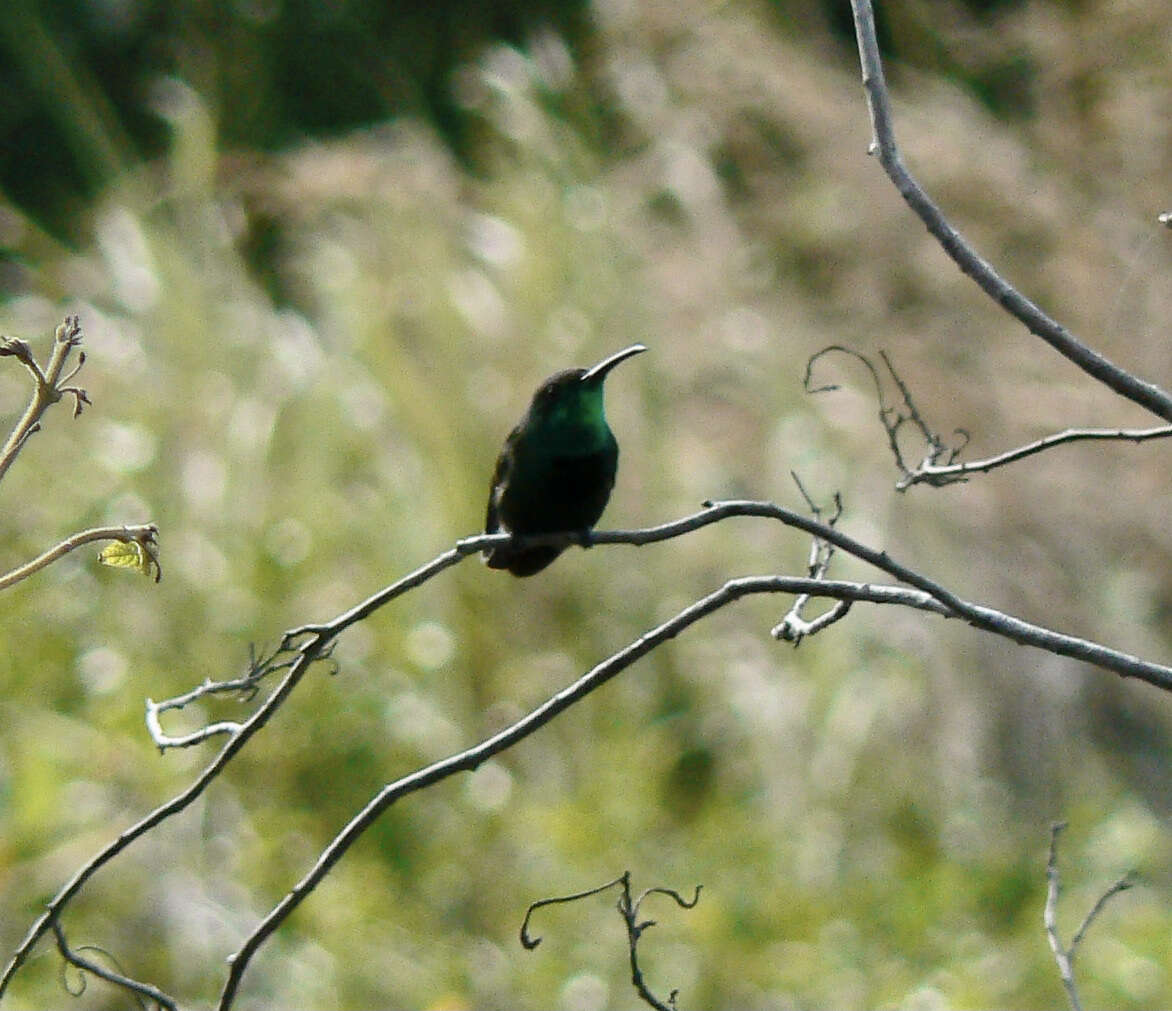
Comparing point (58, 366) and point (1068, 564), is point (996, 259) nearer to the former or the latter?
point (1068, 564)

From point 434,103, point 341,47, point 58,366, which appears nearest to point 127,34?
point 341,47

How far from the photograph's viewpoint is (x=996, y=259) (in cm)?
549

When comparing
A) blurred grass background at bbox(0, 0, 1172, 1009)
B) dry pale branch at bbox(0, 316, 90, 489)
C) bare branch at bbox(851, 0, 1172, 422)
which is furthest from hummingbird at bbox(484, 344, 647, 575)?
blurred grass background at bbox(0, 0, 1172, 1009)

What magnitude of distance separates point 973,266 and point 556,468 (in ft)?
3.40

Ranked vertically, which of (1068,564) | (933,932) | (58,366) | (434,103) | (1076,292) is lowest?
(58,366)

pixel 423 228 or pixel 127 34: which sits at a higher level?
pixel 127 34

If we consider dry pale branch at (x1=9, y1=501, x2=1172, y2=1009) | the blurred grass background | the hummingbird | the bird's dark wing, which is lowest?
dry pale branch at (x1=9, y1=501, x2=1172, y2=1009)

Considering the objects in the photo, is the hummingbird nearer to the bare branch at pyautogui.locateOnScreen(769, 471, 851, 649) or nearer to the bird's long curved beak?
the bird's long curved beak

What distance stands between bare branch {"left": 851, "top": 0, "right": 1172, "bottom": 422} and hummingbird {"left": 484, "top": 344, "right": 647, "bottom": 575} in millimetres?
878

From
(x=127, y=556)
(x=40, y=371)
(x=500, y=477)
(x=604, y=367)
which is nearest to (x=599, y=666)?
(x=127, y=556)

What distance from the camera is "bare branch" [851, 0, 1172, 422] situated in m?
1.25

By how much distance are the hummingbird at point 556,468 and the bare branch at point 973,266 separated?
878 millimetres

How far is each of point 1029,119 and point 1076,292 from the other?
2.84m

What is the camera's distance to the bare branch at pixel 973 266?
125cm
